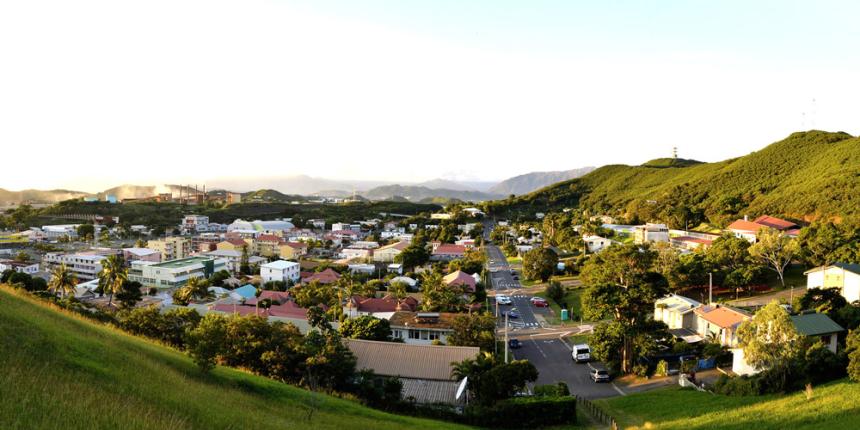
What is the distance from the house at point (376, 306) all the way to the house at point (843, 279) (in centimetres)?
2033

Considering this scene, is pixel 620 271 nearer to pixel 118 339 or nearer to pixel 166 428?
pixel 118 339

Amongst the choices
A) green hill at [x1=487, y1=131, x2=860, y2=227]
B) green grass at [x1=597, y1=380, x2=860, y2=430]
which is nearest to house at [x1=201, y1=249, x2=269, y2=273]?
green grass at [x1=597, y1=380, x2=860, y2=430]

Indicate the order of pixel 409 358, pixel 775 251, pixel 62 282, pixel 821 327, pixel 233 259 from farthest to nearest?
1. pixel 233 259
2. pixel 775 251
3. pixel 62 282
4. pixel 821 327
5. pixel 409 358

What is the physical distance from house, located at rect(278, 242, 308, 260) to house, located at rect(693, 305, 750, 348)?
42720mm

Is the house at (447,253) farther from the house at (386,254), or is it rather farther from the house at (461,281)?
the house at (461,281)

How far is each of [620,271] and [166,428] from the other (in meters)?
25.9

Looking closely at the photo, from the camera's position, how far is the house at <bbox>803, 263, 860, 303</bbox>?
22922mm

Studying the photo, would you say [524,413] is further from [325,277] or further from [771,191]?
[771,191]

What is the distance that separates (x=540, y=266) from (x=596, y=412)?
2473cm

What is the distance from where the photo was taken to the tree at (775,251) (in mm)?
30172

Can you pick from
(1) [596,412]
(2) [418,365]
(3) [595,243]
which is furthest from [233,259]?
(1) [596,412]

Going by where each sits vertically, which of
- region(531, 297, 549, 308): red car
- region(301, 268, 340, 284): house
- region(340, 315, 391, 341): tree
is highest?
region(340, 315, 391, 341): tree

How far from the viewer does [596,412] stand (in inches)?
599

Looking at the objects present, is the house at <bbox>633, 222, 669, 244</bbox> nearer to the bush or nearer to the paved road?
the paved road
